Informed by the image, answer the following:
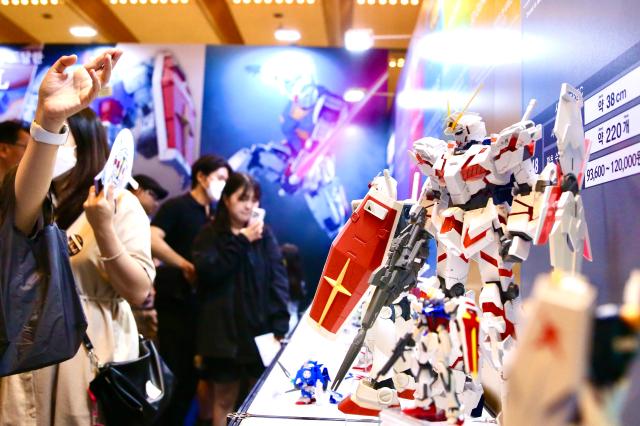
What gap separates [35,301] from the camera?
134 cm

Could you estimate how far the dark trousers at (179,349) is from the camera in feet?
10.1

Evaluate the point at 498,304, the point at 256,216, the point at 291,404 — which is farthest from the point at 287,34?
the point at 498,304

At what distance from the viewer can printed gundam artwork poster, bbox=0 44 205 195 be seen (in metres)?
4.57

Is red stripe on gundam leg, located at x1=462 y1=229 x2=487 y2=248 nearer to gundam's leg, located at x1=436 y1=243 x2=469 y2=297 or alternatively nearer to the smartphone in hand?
gundam's leg, located at x1=436 y1=243 x2=469 y2=297

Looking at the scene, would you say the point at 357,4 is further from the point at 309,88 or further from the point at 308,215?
the point at 308,215

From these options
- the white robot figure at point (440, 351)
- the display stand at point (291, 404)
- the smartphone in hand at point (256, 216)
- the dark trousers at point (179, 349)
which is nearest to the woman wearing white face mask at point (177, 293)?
the dark trousers at point (179, 349)

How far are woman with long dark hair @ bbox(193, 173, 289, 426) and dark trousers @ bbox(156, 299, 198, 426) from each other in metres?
0.23

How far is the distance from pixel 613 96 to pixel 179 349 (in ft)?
8.24

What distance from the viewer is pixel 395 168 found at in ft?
13.3

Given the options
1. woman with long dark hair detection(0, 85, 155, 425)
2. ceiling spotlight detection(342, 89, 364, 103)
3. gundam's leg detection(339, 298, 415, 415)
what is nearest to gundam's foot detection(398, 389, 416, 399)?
gundam's leg detection(339, 298, 415, 415)

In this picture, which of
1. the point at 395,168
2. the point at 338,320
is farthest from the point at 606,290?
the point at 395,168

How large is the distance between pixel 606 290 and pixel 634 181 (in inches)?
9.2

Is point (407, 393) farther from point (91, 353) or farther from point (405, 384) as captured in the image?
point (91, 353)

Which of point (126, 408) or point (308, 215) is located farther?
point (308, 215)
